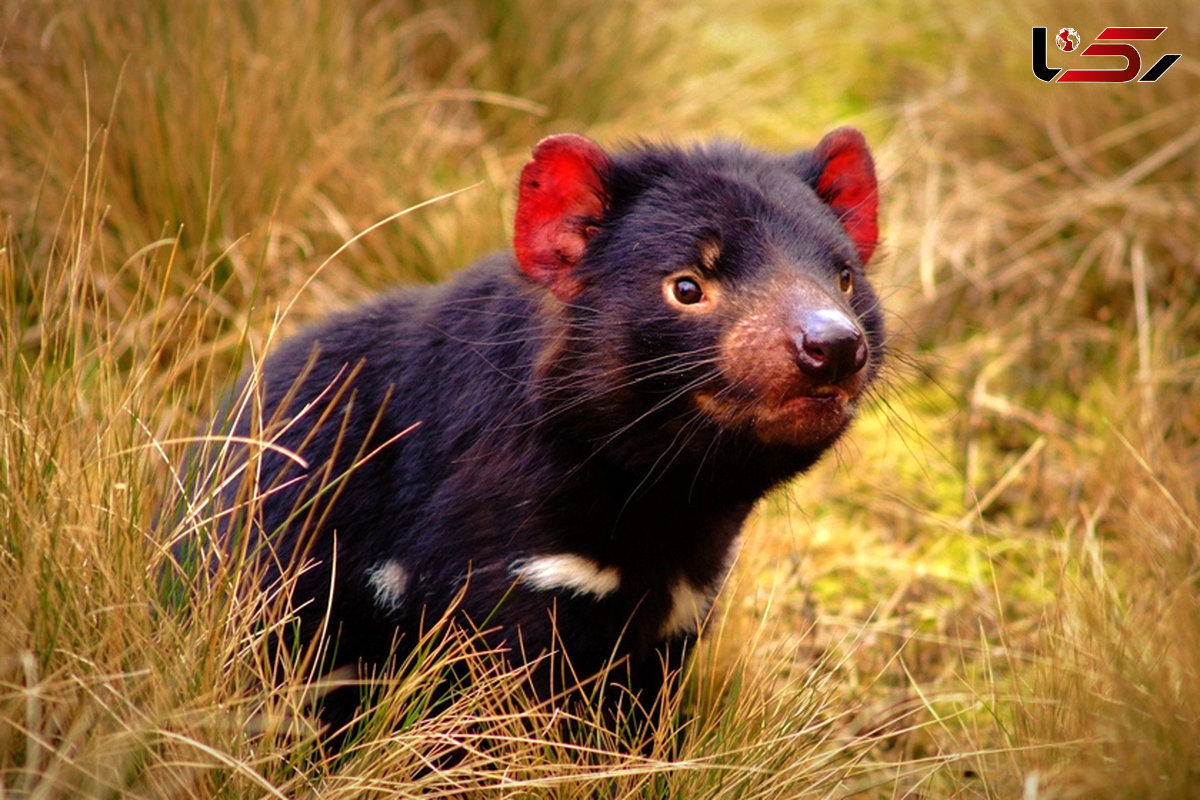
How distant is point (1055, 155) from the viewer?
5598 mm

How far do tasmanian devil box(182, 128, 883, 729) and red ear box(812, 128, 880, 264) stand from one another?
0.01 metres

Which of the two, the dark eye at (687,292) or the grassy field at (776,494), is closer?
the grassy field at (776,494)

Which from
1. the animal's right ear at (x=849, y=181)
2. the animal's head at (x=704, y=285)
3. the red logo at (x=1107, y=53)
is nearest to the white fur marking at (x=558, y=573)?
the animal's head at (x=704, y=285)

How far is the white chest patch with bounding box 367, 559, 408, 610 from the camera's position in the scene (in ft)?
9.25

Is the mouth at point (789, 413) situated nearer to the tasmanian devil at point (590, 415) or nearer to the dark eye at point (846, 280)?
the tasmanian devil at point (590, 415)

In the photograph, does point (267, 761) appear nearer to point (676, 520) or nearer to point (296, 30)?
point (676, 520)

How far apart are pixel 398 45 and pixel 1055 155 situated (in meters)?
2.86

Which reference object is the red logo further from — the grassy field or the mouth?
the mouth

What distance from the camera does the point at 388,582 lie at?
284cm

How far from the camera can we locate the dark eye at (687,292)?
2596 millimetres

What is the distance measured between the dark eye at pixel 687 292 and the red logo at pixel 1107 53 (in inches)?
143

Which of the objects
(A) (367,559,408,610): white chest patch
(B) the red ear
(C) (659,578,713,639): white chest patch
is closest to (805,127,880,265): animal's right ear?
(B) the red ear

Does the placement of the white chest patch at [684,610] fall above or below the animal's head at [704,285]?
below

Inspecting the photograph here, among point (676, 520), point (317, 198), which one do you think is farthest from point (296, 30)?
point (676, 520)
